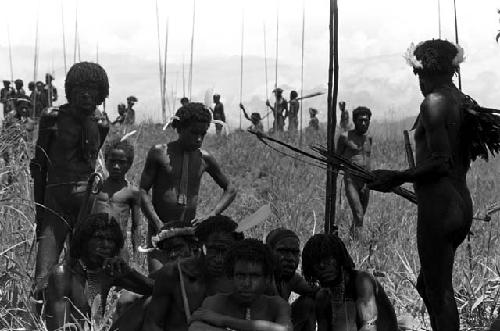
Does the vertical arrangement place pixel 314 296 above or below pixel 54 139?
below

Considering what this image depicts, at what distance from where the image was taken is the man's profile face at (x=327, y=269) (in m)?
4.89

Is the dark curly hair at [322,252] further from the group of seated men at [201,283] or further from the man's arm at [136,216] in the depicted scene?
the man's arm at [136,216]

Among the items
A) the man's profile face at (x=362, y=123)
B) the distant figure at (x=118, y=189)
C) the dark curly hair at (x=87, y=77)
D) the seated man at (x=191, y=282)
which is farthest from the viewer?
the man's profile face at (x=362, y=123)

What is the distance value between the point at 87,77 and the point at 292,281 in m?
1.88

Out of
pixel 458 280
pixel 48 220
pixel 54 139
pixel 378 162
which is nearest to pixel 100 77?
pixel 54 139

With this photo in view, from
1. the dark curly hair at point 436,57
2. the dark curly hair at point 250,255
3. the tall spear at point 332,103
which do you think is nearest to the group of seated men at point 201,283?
the dark curly hair at point 250,255

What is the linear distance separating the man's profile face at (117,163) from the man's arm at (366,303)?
273 cm

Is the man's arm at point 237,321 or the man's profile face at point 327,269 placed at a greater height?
the man's profile face at point 327,269

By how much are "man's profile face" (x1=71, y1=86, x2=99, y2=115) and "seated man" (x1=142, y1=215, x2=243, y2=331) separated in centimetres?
169

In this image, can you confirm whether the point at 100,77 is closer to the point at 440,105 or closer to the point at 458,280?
the point at 440,105

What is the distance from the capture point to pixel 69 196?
655 centimetres

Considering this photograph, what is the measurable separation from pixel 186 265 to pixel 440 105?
4.62ft

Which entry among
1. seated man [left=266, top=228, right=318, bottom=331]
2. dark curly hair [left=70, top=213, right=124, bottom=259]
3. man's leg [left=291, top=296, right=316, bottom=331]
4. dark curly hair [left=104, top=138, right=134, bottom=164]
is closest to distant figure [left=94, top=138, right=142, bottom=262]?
dark curly hair [left=104, top=138, right=134, bottom=164]

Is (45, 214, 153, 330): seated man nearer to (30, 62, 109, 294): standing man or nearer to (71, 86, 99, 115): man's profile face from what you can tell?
(30, 62, 109, 294): standing man
